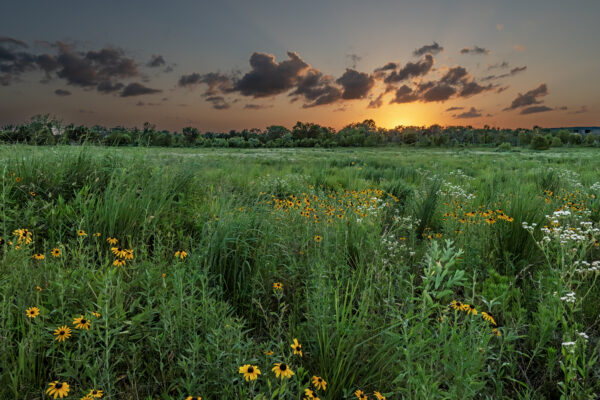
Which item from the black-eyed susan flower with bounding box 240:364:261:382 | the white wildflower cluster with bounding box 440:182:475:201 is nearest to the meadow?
the black-eyed susan flower with bounding box 240:364:261:382

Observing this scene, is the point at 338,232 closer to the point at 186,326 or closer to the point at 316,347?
the point at 316,347

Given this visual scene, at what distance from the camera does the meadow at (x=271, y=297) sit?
1.70 m

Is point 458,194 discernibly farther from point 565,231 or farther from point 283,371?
point 283,371

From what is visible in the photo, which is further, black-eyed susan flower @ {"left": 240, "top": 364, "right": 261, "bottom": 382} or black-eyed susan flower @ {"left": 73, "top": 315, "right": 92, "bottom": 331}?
black-eyed susan flower @ {"left": 73, "top": 315, "right": 92, "bottom": 331}

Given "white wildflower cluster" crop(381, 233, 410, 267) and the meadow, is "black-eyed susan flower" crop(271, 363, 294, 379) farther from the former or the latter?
"white wildflower cluster" crop(381, 233, 410, 267)

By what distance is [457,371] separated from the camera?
5.20 feet

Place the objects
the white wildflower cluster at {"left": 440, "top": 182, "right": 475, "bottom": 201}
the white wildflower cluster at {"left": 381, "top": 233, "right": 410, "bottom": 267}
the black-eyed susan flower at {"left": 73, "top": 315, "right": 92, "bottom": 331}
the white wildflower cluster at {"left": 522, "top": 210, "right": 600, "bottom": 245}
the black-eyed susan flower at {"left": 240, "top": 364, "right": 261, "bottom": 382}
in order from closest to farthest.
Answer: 1. the black-eyed susan flower at {"left": 240, "top": 364, "right": 261, "bottom": 382}
2. the black-eyed susan flower at {"left": 73, "top": 315, "right": 92, "bottom": 331}
3. the white wildflower cluster at {"left": 522, "top": 210, "right": 600, "bottom": 245}
4. the white wildflower cluster at {"left": 381, "top": 233, "right": 410, "bottom": 267}
5. the white wildflower cluster at {"left": 440, "top": 182, "right": 475, "bottom": 201}


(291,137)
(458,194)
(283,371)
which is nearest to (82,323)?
(283,371)

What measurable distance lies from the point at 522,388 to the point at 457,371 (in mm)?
1013

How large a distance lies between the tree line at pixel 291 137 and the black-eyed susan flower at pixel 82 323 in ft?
15.3

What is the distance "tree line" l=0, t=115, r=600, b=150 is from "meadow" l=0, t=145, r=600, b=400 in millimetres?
497

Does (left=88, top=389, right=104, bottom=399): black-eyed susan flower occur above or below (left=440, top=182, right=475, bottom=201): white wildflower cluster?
below

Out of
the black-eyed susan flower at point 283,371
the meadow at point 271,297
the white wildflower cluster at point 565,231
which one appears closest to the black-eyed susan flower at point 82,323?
the meadow at point 271,297

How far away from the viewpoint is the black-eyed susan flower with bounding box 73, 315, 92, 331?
163 centimetres
